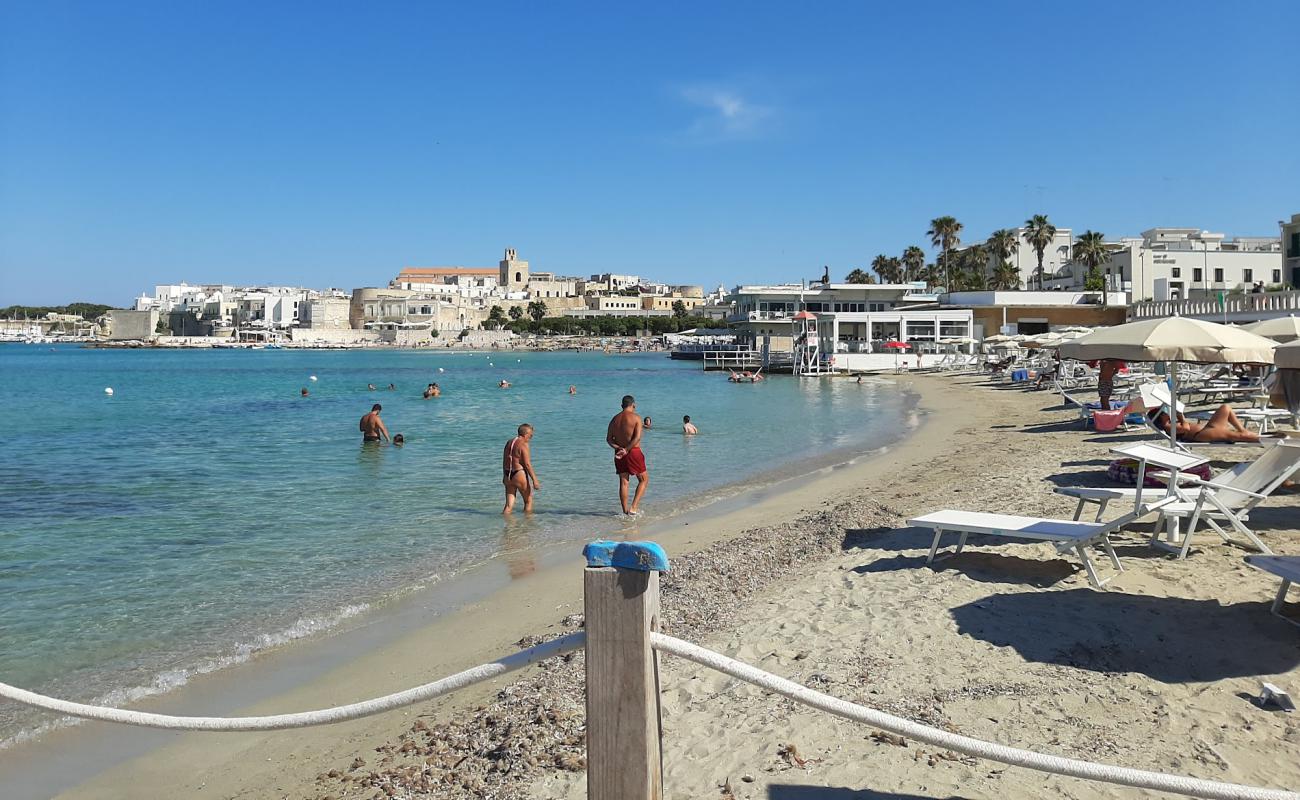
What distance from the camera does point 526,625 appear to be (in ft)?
24.4

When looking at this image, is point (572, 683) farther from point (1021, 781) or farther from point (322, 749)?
point (1021, 781)

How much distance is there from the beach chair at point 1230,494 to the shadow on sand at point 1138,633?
1365mm

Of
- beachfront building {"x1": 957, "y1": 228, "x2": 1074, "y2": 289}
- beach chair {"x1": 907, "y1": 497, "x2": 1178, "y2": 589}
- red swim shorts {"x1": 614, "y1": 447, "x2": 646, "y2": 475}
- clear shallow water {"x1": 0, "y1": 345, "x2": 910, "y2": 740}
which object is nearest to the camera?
beach chair {"x1": 907, "y1": 497, "x2": 1178, "y2": 589}

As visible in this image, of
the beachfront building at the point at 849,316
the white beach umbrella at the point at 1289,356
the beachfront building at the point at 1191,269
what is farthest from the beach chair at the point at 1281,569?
the beachfront building at the point at 1191,269

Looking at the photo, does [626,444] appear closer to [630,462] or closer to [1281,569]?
→ [630,462]

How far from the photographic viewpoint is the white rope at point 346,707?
2869 millimetres

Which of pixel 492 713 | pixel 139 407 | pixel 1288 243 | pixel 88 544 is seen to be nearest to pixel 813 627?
pixel 492 713

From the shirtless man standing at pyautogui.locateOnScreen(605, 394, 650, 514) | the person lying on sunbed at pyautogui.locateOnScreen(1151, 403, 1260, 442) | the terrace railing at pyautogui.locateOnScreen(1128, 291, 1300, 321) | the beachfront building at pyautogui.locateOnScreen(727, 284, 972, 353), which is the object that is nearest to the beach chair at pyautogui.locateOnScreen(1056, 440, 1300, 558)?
the shirtless man standing at pyautogui.locateOnScreen(605, 394, 650, 514)

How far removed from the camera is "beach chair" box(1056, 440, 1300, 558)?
22.3 feet

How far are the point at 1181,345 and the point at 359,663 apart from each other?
29.2 ft

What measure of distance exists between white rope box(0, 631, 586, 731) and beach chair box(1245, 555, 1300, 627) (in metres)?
4.10

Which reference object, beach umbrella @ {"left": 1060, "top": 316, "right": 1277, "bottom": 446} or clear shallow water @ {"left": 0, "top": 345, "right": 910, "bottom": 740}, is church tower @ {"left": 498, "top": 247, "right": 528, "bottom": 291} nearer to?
clear shallow water @ {"left": 0, "top": 345, "right": 910, "bottom": 740}

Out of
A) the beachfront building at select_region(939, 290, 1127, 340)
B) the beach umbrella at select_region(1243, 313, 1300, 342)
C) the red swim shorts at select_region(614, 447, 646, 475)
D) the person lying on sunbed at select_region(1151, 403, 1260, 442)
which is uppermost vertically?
the beachfront building at select_region(939, 290, 1127, 340)

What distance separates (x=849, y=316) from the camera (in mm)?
57750
